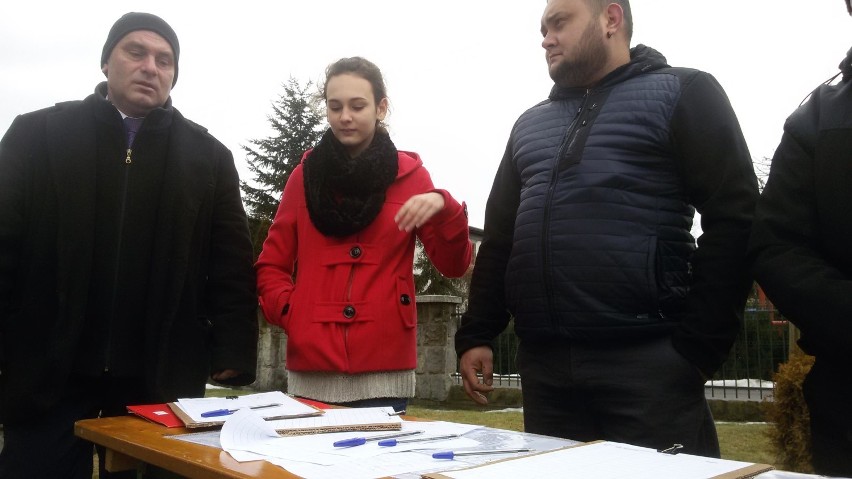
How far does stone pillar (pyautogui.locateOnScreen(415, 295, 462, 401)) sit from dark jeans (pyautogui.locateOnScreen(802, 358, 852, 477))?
7413 millimetres

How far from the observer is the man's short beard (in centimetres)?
225

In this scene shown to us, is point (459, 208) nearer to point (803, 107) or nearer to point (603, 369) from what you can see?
point (603, 369)

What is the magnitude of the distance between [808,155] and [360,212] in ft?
4.30

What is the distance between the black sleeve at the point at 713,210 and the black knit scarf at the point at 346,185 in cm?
94

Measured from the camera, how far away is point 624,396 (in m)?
1.97

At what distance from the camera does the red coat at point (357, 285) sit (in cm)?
236

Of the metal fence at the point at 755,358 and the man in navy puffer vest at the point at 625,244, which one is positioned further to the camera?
the metal fence at the point at 755,358

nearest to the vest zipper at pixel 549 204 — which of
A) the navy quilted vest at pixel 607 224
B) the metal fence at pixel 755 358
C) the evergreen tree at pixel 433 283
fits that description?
the navy quilted vest at pixel 607 224

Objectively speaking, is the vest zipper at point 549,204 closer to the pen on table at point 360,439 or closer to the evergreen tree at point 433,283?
the pen on table at point 360,439

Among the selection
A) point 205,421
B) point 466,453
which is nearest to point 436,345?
point 205,421

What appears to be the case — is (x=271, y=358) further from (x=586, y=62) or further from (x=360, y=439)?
(x=360, y=439)

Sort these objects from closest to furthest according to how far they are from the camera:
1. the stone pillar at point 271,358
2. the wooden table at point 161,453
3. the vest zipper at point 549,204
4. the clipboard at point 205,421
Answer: the wooden table at point 161,453 → the clipboard at point 205,421 → the vest zipper at point 549,204 → the stone pillar at point 271,358

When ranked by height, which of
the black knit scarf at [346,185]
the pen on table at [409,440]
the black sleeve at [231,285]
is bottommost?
the pen on table at [409,440]

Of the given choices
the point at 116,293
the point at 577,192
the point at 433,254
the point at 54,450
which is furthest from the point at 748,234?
the point at 54,450
